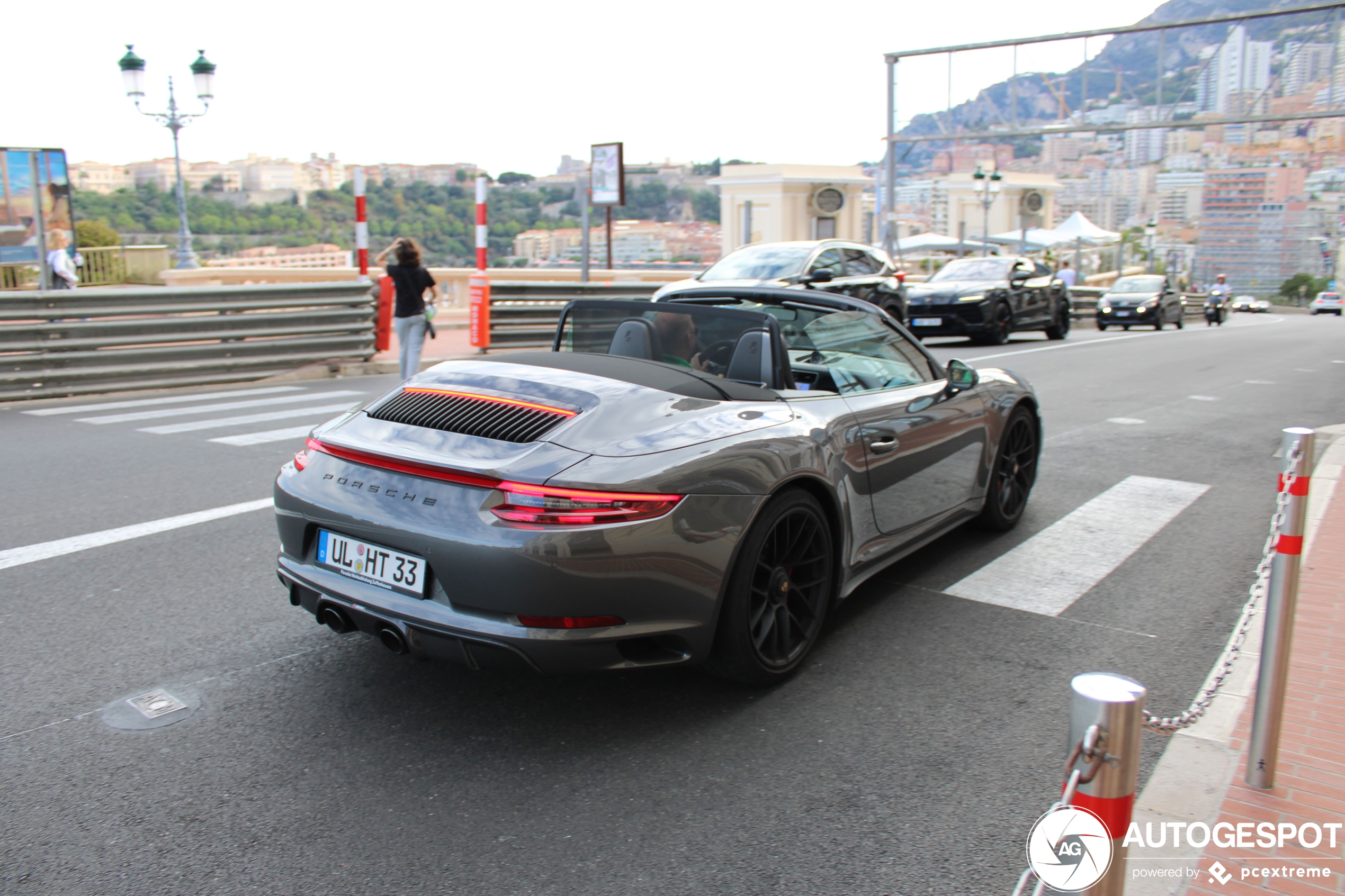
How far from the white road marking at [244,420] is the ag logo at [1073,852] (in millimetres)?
8073

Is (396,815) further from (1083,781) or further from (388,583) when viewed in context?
(1083,781)

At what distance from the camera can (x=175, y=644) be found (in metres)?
4.12

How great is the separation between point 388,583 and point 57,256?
15.5 m

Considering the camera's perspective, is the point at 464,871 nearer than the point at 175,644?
Yes

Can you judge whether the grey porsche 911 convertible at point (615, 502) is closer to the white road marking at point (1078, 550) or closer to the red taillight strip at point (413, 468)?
the red taillight strip at point (413, 468)

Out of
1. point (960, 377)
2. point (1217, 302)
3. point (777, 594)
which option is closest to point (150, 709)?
point (777, 594)

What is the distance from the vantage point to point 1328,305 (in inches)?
2307

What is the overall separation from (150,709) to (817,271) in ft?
40.7

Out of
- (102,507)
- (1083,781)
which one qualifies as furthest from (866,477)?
(102,507)

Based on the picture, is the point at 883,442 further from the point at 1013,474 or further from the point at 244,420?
the point at 244,420

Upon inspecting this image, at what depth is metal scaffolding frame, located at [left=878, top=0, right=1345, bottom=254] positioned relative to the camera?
78.4ft

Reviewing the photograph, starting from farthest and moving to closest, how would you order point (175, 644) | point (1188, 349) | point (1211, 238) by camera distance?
point (1211, 238) → point (1188, 349) → point (175, 644)

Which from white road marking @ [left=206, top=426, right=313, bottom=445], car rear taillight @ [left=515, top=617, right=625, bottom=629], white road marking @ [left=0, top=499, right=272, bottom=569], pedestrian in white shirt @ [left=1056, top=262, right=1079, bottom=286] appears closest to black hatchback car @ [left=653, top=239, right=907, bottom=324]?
white road marking @ [left=206, top=426, right=313, bottom=445]

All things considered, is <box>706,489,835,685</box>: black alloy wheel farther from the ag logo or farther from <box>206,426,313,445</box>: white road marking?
<box>206,426,313,445</box>: white road marking
